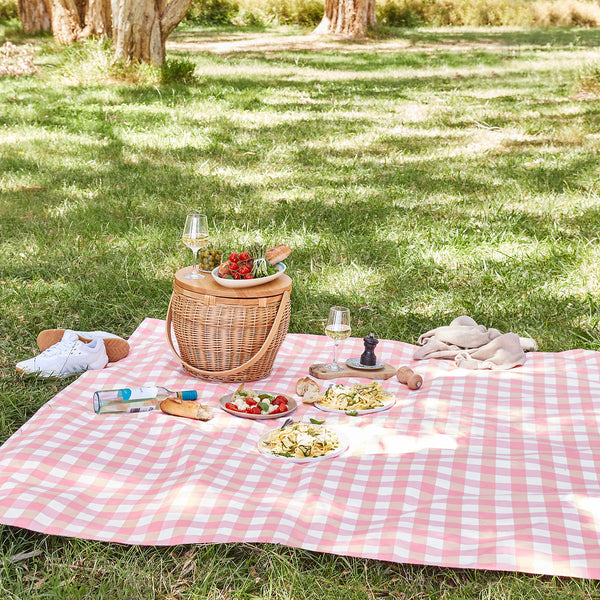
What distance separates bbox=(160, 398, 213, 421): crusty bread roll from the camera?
335 centimetres

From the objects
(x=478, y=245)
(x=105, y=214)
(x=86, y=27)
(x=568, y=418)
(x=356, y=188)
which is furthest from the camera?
(x=86, y=27)

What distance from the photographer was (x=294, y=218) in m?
6.34

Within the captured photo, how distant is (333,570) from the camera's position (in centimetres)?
250

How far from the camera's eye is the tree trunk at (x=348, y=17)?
836 inches

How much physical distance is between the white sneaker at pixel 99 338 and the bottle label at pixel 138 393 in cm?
63

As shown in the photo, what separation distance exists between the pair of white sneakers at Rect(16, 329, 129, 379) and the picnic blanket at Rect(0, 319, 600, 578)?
0.50ft

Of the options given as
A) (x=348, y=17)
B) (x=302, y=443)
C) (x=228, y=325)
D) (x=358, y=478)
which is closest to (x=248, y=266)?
(x=228, y=325)

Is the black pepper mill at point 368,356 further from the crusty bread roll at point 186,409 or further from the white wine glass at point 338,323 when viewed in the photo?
the crusty bread roll at point 186,409

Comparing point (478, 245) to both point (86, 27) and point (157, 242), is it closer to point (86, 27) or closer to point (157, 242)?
point (157, 242)

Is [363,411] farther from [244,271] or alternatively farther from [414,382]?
[244,271]

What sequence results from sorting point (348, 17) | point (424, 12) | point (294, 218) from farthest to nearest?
point (424, 12), point (348, 17), point (294, 218)

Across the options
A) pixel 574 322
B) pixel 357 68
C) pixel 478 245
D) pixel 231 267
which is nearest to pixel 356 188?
pixel 478 245

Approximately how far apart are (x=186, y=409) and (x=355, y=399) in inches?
30.6

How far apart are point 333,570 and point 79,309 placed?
108 inches
